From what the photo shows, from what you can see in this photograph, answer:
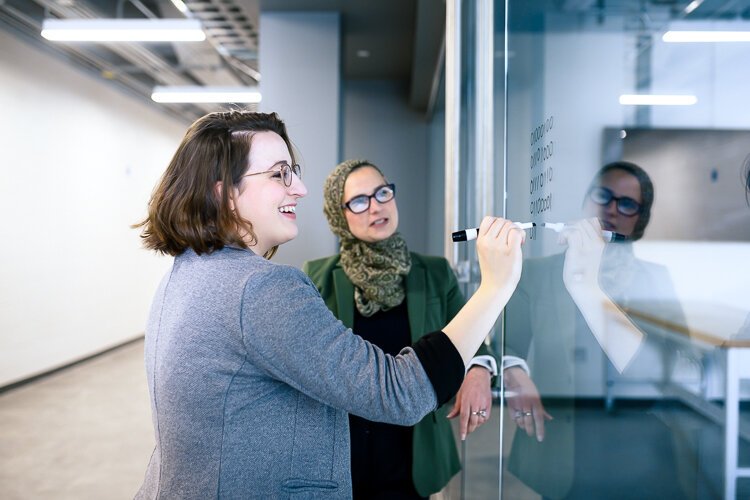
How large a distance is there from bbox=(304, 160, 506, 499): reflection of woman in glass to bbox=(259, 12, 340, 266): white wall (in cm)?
208

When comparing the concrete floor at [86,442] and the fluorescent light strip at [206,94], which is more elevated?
→ the fluorescent light strip at [206,94]

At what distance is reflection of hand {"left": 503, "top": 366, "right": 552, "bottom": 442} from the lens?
1.08 metres

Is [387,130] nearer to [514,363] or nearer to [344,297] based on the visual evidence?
[344,297]

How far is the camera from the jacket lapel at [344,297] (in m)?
1.61

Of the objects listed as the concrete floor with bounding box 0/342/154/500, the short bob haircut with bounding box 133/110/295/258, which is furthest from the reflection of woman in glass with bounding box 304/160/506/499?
the concrete floor with bounding box 0/342/154/500

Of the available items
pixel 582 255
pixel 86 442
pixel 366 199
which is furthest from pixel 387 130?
pixel 582 255

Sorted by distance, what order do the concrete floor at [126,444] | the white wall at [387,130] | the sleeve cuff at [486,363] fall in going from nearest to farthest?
the concrete floor at [126,444] < the sleeve cuff at [486,363] < the white wall at [387,130]

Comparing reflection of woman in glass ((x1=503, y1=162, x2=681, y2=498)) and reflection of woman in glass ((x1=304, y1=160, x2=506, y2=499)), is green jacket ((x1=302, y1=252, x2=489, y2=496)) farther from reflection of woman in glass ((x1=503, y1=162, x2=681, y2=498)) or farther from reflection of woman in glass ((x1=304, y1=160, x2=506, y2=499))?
reflection of woman in glass ((x1=503, y1=162, x2=681, y2=498))

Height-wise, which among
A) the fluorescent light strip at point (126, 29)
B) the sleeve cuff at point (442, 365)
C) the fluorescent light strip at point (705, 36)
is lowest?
the sleeve cuff at point (442, 365)

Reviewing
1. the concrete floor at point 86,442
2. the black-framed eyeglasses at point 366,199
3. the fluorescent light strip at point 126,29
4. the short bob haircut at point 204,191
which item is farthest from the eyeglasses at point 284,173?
the fluorescent light strip at point 126,29

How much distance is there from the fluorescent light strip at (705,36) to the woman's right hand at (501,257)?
0.46m

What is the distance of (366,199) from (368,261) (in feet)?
0.63

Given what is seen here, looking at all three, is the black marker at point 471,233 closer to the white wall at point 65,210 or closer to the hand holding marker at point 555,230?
the hand holding marker at point 555,230

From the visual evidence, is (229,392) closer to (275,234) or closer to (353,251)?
(275,234)
